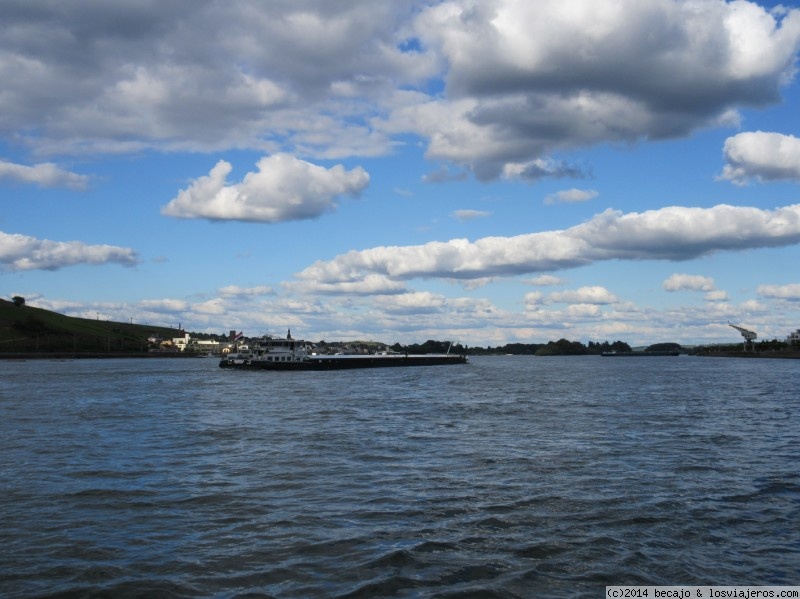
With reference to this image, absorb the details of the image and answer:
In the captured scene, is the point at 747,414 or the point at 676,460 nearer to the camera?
the point at 676,460

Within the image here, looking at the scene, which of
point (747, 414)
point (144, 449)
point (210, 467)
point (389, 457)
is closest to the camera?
point (210, 467)

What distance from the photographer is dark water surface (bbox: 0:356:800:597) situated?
14.7 m

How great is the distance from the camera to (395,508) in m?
20.6

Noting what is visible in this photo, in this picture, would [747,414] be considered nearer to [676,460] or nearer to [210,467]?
[676,460]

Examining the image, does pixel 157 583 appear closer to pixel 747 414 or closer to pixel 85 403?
pixel 747 414

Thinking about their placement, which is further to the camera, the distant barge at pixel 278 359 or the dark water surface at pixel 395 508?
the distant barge at pixel 278 359

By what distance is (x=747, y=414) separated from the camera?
164 feet

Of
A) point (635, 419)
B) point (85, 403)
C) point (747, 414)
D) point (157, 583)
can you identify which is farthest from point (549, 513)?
point (85, 403)

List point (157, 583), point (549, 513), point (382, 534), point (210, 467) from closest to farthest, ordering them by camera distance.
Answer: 1. point (157, 583)
2. point (382, 534)
3. point (549, 513)
4. point (210, 467)

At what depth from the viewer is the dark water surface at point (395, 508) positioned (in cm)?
1467

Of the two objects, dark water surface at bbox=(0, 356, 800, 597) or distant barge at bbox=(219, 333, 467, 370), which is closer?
dark water surface at bbox=(0, 356, 800, 597)

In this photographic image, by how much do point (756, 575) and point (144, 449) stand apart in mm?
27424

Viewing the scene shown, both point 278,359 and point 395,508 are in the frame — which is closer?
point 395,508

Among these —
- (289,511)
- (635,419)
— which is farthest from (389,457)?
(635,419)
